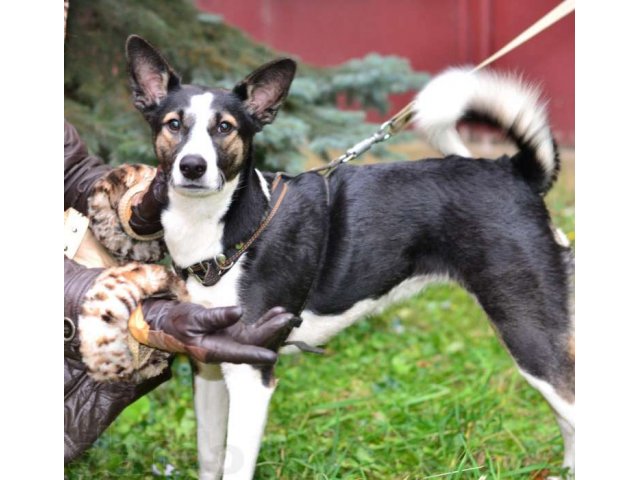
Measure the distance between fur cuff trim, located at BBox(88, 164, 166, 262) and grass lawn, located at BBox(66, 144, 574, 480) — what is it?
790 millimetres

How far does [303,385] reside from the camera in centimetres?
397

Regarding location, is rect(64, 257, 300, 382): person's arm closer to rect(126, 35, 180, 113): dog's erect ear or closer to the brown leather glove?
the brown leather glove

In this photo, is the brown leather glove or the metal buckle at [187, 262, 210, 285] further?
the metal buckle at [187, 262, 210, 285]

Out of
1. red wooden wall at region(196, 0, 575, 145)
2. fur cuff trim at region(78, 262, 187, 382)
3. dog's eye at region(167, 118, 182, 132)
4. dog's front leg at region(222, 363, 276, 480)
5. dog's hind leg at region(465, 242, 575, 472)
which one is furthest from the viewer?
red wooden wall at region(196, 0, 575, 145)

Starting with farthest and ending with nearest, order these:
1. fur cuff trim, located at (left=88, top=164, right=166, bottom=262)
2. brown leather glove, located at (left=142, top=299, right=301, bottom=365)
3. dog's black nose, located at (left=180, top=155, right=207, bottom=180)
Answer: fur cuff trim, located at (left=88, top=164, right=166, bottom=262) < dog's black nose, located at (left=180, top=155, right=207, bottom=180) < brown leather glove, located at (left=142, top=299, right=301, bottom=365)

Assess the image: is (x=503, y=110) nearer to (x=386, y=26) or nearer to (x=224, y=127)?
(x=224, y=127)

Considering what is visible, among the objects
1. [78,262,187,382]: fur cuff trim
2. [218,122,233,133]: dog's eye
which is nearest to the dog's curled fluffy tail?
[218,122,233,133]: dog's eye

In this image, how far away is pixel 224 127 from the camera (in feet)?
7.78

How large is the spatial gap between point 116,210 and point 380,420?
1.41m

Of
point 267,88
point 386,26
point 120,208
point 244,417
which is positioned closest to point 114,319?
point 244,417

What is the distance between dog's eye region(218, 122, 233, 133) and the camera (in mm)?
2361
